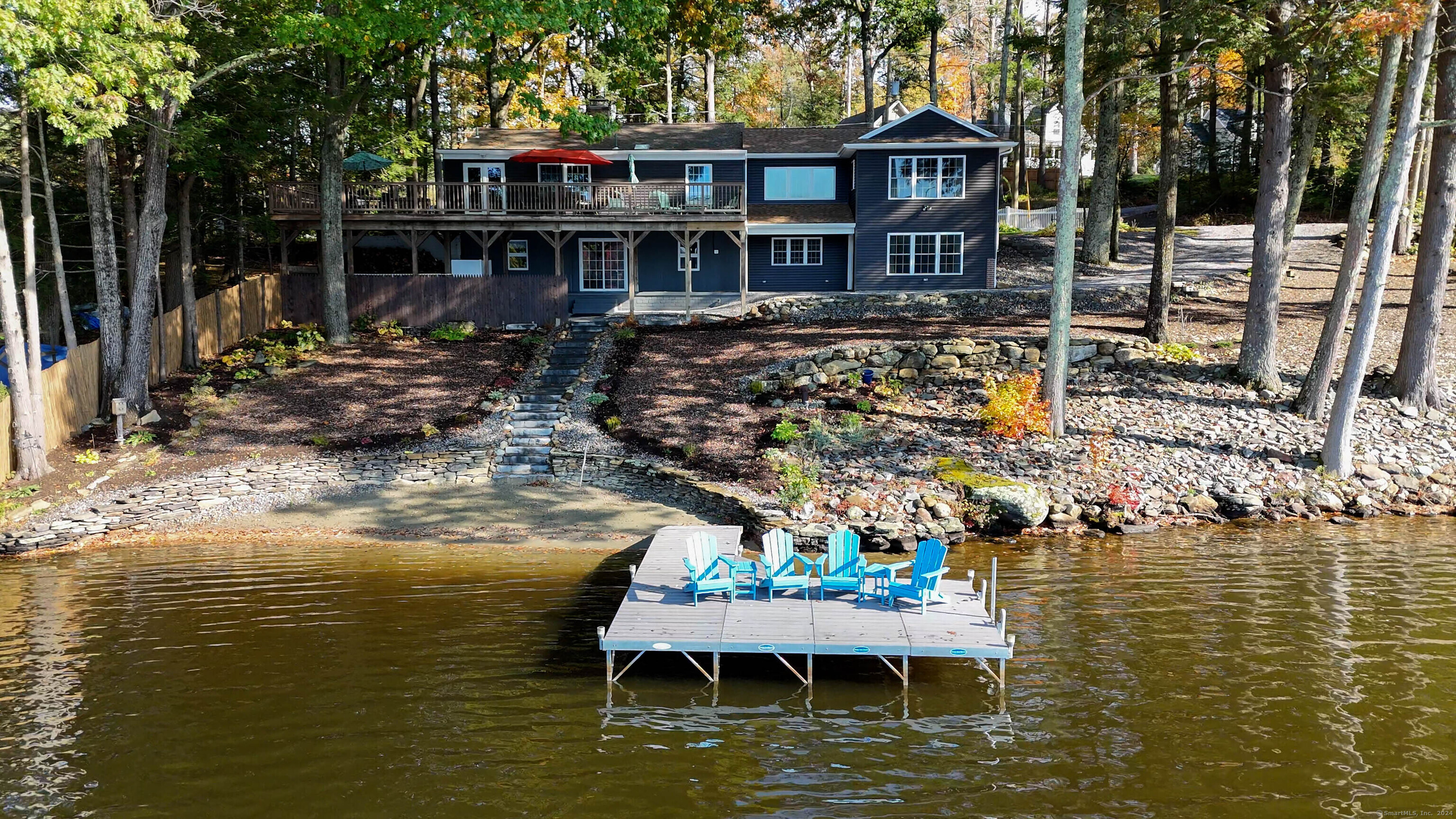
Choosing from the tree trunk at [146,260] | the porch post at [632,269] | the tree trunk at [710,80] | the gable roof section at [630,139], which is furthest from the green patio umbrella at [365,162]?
the tree trunk at [710,80]

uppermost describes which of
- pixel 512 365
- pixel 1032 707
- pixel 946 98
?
pixel 946 98

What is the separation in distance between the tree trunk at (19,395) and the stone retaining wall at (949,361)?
1401 centimetres

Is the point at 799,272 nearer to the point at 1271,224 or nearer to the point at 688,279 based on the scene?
the point at 688,279

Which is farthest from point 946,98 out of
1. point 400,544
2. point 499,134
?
point 400,544

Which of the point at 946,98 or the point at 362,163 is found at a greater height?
the point at 946,98

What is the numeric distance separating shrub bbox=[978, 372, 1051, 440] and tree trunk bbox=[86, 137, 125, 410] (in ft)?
58.8

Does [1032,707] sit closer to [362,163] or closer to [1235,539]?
[1235,539]

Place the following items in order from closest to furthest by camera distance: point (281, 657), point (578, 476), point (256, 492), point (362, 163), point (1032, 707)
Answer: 1. point (1032, 707)
2. point (281, 657)
3. point (256, 492)
4. point (578, 476)
5. point (362, 163)

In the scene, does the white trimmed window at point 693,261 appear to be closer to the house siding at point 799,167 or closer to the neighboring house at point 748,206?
the neighboring house at point 748,206

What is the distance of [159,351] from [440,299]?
830cm

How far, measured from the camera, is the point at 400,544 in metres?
16.8

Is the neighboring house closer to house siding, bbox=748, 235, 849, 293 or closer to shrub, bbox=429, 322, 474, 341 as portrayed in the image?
house siding, bbox=748, 235, 849, 293

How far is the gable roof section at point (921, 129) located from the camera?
33.0m

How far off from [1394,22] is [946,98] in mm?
46420
